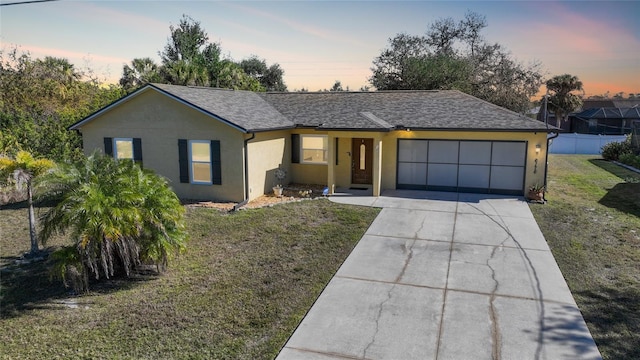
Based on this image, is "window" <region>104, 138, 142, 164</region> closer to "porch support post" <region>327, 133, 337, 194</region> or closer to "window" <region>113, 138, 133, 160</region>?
"window" <region>113, 138, 133, 160</region>

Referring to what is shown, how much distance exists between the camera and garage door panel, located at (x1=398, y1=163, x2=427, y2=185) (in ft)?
53.2

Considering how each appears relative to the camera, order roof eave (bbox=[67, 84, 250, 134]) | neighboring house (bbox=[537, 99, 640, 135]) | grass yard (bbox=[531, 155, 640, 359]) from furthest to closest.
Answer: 1. neighboring house (bbox=[537, 99, 640, 135])
2. roof eave (bbox=[67, 84, 250, 134])
3. grass yard (bbox=[531, 155, 640, 359])

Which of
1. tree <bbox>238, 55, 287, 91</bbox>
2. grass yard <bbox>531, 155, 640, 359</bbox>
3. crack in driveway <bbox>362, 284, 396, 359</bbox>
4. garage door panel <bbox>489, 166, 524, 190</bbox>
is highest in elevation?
tree <bbox>238, 55, 287, 91</bbox>

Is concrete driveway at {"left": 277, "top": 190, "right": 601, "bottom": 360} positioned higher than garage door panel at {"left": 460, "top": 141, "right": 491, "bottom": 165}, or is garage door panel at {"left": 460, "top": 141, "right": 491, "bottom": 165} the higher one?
garage door panel at {"left": 460, "top": 141, "right": 491, "bottom": 165}

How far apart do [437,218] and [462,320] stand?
607cm

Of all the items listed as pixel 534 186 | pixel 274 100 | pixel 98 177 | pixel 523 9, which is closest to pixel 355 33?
pixel 274 100

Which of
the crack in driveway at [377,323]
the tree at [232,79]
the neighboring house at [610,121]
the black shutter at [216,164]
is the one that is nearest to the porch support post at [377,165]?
the black shutter at [216,164]

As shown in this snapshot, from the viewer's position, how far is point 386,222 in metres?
11.8

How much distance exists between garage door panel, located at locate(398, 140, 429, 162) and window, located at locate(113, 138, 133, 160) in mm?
10412

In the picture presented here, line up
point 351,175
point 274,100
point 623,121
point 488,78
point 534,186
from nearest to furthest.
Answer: point 534,186 < point 351,175 < point 274,100 < point 488,78 < point 623,121

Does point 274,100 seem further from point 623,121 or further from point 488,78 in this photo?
point 623,121

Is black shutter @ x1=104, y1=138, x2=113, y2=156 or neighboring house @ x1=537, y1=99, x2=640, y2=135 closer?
black shutter @ x1=104, y1=138, x2=113, y2=156

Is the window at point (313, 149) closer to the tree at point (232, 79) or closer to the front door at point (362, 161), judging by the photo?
the front door at point (362, 161)

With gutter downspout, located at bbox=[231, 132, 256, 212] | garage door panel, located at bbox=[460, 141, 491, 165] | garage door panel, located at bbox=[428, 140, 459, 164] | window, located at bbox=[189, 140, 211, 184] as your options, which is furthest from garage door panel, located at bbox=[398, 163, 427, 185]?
window, located at bbox=[189, 140, 211, 184]
